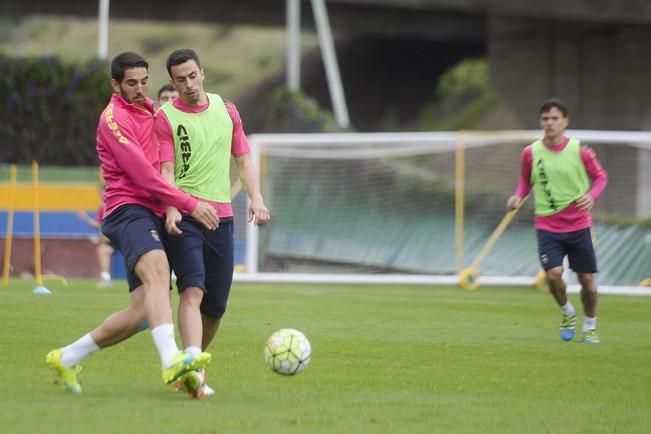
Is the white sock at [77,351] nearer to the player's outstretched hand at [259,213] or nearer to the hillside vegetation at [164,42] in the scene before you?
the player's outstretched hand at [259,213]

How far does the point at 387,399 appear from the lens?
27.5 feet

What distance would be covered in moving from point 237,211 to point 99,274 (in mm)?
2733

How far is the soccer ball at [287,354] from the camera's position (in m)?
8.42

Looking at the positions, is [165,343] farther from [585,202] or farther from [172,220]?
[585,202]

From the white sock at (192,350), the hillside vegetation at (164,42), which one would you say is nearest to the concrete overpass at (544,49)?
the white sock at (192,350)

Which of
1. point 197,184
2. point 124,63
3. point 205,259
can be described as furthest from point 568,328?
point 124,63

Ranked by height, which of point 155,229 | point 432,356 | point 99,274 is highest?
point 155,229

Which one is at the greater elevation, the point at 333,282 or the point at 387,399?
the point at 387,399

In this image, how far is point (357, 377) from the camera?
9523 millimetres

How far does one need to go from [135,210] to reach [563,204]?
5894mm

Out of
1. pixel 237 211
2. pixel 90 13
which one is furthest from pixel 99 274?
pixel 90 13

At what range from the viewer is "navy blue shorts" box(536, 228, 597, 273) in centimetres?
1293

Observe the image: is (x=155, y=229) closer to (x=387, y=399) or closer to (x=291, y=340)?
(x=291, y=340)

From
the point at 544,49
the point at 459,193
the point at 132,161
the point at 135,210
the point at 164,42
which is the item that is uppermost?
the point at 164,42
